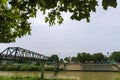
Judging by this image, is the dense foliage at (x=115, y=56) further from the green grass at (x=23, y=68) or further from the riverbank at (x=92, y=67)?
the green grass at (x=23, y=68)

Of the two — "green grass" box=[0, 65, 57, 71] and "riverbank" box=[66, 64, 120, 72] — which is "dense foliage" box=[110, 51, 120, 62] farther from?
"green grass" box=[0, 65, 57, 71]

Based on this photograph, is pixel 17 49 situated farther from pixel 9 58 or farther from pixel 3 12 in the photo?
pixel 3 12

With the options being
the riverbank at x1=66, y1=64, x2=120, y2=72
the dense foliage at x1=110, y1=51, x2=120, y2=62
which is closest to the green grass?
the riverbank at x1=66, y1=64, x2=120, y2=72

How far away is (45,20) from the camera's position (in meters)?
3.96

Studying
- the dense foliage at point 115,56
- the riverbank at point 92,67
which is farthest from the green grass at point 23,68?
the dense foliage at point 115,56

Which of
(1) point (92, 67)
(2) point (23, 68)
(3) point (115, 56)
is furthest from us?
(3) point (115, 56)

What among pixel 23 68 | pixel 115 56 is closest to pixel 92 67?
pixel 23 68

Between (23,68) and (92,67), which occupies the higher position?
(92,67)

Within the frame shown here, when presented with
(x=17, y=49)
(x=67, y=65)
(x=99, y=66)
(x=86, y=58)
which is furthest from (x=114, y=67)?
(x=17, y=49)

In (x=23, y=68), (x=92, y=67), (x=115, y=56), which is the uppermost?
(x=115, y=56)

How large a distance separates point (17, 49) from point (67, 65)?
37.9 metres

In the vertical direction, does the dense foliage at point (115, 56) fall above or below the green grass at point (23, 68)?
above

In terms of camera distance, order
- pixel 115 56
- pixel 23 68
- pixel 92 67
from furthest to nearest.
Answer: pixel 115 56, pixel 92 67, pixel 23 68

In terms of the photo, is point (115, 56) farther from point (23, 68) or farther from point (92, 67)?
point (23, 68)
